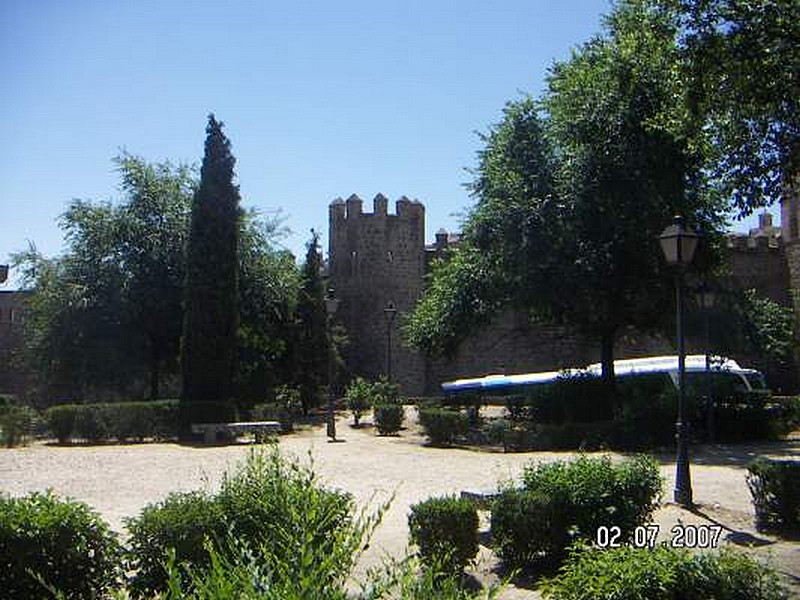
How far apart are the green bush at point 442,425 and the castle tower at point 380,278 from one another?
54.7 ft

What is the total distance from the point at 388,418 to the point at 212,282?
6304 mm

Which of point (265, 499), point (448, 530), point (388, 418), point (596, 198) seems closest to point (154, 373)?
point (388, 418)

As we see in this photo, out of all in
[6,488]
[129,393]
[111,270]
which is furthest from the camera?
[129,393]

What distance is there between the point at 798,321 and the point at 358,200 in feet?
63.9

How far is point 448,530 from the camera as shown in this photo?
22.2ft

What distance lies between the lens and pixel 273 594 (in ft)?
9.61

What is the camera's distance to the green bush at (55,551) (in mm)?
5492

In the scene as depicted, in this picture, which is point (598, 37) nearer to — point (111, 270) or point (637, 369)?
point (637, 369)

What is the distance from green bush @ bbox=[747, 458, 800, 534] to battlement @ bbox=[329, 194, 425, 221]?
29.2 m

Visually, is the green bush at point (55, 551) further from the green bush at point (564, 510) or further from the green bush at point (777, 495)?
the green bush at point (777, 495)

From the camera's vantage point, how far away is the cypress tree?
22.5 metres

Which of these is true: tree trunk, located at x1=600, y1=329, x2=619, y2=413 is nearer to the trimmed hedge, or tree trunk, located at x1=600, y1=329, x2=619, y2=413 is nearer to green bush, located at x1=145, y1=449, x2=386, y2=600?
the trimmed hedge

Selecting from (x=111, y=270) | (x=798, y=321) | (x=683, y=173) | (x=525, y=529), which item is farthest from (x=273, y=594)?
(x=798, y=321)

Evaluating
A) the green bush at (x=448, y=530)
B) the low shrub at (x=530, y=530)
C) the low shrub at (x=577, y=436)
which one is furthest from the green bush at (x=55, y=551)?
the low shrub at (x=577, y=436)
